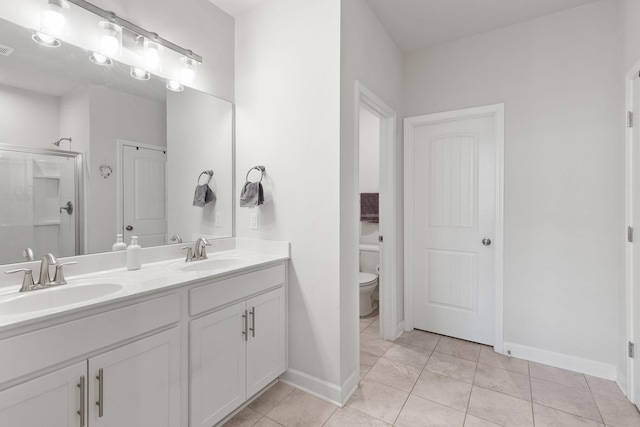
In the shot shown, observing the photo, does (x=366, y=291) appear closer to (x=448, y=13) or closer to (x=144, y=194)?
(x=144, y=194)

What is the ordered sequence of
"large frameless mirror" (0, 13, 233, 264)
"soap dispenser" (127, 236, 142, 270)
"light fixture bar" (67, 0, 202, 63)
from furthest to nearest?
"soap dispenser" (127, 236, 142, 270)
"light fixture bar" (67, 0, 202, 63)
"large frameless mirror" (0, 13, 233, 264)

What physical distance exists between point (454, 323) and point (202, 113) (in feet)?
9.09

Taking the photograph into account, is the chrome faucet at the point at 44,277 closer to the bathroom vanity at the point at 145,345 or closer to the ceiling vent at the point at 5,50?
the bathroom vanity at the point at 145,345

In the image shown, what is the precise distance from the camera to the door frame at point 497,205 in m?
2.43

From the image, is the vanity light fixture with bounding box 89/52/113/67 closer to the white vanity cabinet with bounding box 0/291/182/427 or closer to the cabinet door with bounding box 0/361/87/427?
the white vanity cabinet with bounding box 0/291/182/427

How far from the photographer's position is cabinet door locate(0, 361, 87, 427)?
0.93m

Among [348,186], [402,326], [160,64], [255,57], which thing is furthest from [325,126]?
[402,326]

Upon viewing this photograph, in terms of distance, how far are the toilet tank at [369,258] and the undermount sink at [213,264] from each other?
199 centimetres

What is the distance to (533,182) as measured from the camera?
2.32 m

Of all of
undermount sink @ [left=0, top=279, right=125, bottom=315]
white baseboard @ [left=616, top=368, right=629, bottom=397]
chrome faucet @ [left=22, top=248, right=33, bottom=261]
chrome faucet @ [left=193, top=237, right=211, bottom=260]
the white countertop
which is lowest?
white baseboard @ [left=616, top=368, right=629, bottom=397]

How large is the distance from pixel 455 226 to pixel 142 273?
8.06 ft

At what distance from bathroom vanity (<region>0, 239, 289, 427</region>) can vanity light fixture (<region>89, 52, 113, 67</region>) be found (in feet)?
3.46

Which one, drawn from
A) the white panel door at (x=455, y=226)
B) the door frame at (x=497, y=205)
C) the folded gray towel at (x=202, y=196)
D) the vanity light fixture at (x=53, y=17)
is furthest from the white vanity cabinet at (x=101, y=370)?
the white panel door at (x=455, y=226)

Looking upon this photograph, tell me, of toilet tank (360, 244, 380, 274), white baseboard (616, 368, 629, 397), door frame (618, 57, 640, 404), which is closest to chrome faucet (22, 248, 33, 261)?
toilet tank (360, 244, 380, 274)
